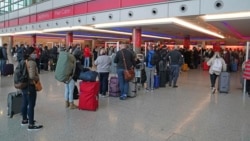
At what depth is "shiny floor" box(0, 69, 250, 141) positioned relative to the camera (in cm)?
398

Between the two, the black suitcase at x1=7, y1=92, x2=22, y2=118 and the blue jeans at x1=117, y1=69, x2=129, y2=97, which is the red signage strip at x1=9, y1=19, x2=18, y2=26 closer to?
the blue jeans at x1=117, y1=69, x2=129, y2=97

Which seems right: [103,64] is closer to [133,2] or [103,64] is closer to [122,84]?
[122,84]

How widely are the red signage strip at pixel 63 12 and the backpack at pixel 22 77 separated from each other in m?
11.8

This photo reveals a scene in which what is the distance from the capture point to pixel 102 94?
7344 mm

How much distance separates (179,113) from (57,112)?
9.01 feet

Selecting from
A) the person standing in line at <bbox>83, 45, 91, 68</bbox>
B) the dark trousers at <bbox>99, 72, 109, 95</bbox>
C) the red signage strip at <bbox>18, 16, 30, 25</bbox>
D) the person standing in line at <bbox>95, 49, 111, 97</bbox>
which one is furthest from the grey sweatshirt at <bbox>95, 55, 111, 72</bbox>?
the red signage strip at <bbox>18, 16, 30, 25</bbox>

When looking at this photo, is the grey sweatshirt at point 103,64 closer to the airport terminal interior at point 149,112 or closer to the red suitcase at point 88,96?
the airport terminal interior at point 149,112

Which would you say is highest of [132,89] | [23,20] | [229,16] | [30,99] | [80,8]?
[23,20]

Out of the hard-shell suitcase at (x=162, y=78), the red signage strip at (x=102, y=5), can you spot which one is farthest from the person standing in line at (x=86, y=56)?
the hard-shell suitcase at (x=162, y=78)

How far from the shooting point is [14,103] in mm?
4910

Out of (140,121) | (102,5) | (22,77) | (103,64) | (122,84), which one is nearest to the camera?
(22,77)

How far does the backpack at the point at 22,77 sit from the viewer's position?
4031mm

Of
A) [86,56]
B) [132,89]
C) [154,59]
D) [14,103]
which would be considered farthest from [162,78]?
[86,56]

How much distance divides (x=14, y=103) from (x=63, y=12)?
1226cm
